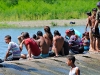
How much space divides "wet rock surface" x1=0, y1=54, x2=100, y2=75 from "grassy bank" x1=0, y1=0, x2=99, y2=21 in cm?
3517

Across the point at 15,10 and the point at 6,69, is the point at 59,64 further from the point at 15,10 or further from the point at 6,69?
the point at 15,10

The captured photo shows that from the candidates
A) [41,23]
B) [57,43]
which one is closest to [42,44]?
[57,43]

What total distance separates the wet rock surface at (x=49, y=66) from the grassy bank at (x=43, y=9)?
35173 mm

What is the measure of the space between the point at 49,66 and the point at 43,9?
140ft

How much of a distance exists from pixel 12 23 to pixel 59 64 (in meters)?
33.5

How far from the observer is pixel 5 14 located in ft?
168

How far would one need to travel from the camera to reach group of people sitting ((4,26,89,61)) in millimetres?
13148

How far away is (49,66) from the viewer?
1296 centimetres

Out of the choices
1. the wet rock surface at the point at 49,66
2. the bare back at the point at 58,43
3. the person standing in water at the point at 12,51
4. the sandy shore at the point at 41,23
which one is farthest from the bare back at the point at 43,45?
the sandy shore at the point at 41,23

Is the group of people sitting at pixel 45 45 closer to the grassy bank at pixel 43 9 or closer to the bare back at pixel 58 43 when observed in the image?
the bare back at pixel 58 43

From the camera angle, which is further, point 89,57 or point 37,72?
point 89,57

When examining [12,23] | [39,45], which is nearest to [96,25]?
[39,45]

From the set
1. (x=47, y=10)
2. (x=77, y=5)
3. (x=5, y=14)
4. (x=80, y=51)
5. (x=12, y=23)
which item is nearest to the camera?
(x=80, y=51)

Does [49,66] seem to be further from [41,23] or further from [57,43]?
[41,23]
